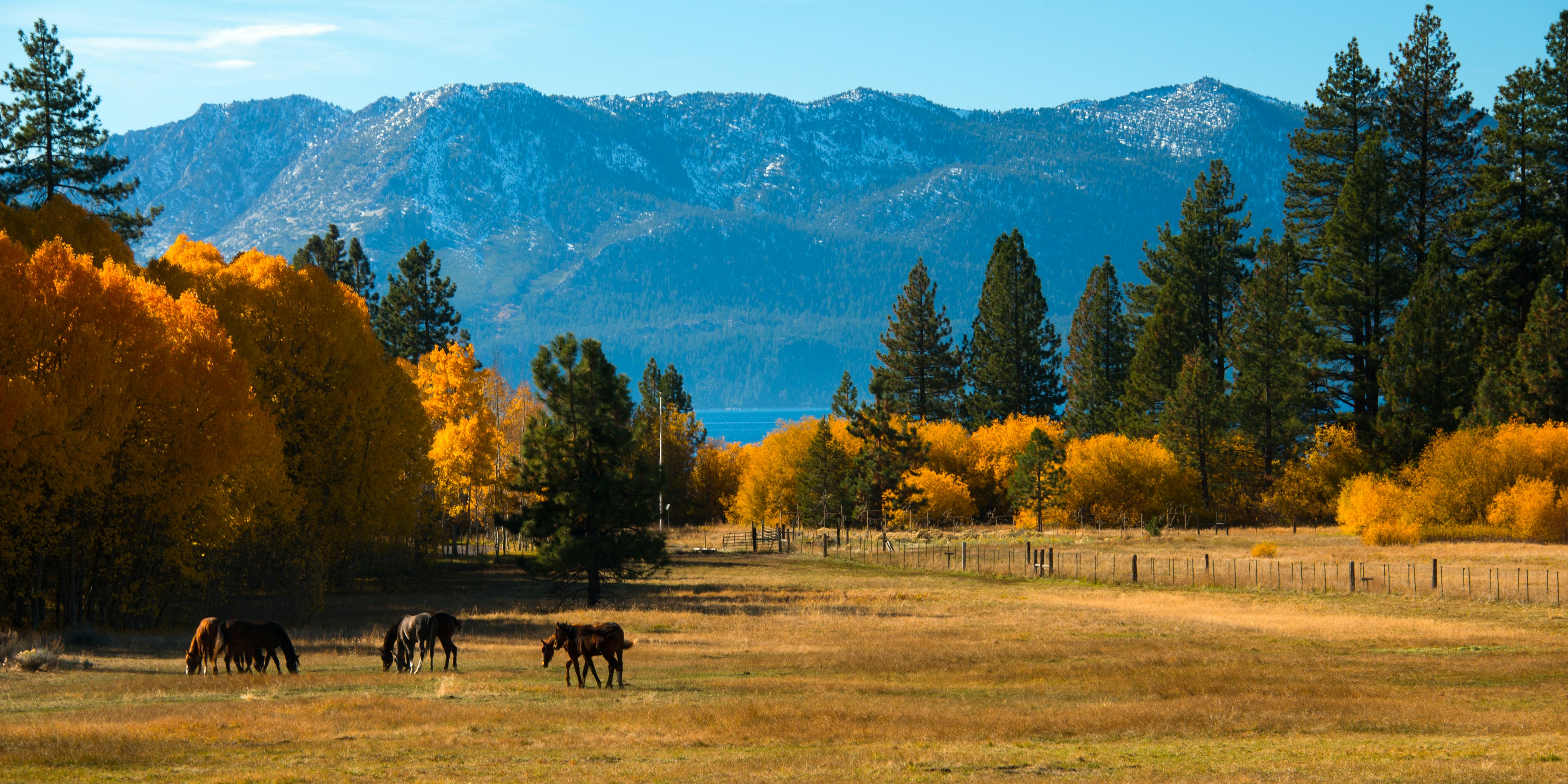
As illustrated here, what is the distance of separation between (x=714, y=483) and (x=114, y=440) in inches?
3670

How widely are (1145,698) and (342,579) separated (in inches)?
1590

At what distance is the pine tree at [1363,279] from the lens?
262 ft

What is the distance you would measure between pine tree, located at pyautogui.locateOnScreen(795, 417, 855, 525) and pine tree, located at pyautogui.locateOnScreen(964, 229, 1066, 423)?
Answer: 24.0 m

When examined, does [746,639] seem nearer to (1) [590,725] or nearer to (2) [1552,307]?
(1) [590,725]

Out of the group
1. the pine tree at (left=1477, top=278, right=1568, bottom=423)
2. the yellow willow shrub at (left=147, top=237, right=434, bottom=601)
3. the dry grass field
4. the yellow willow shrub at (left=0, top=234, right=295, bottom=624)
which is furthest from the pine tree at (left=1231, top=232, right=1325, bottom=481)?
the yellow willow shrub at (left=0, top=234, right=295, bottom=624)

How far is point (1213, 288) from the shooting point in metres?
103

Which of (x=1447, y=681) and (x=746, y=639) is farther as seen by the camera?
(x=746, y=639)

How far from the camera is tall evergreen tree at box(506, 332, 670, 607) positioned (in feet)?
155

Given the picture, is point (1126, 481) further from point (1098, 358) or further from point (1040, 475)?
point (1098, 358)

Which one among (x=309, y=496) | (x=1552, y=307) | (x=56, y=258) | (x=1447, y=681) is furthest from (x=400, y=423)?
(x=1552, y=307)

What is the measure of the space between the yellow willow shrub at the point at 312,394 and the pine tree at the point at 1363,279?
197 feet

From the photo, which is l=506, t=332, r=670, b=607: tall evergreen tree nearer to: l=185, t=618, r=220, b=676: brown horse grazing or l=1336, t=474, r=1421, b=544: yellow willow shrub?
l=185, t=618, r=220, b=676: brown horse grazing

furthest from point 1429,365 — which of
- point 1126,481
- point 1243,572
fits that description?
point 1243,572

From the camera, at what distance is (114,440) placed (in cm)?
3297
